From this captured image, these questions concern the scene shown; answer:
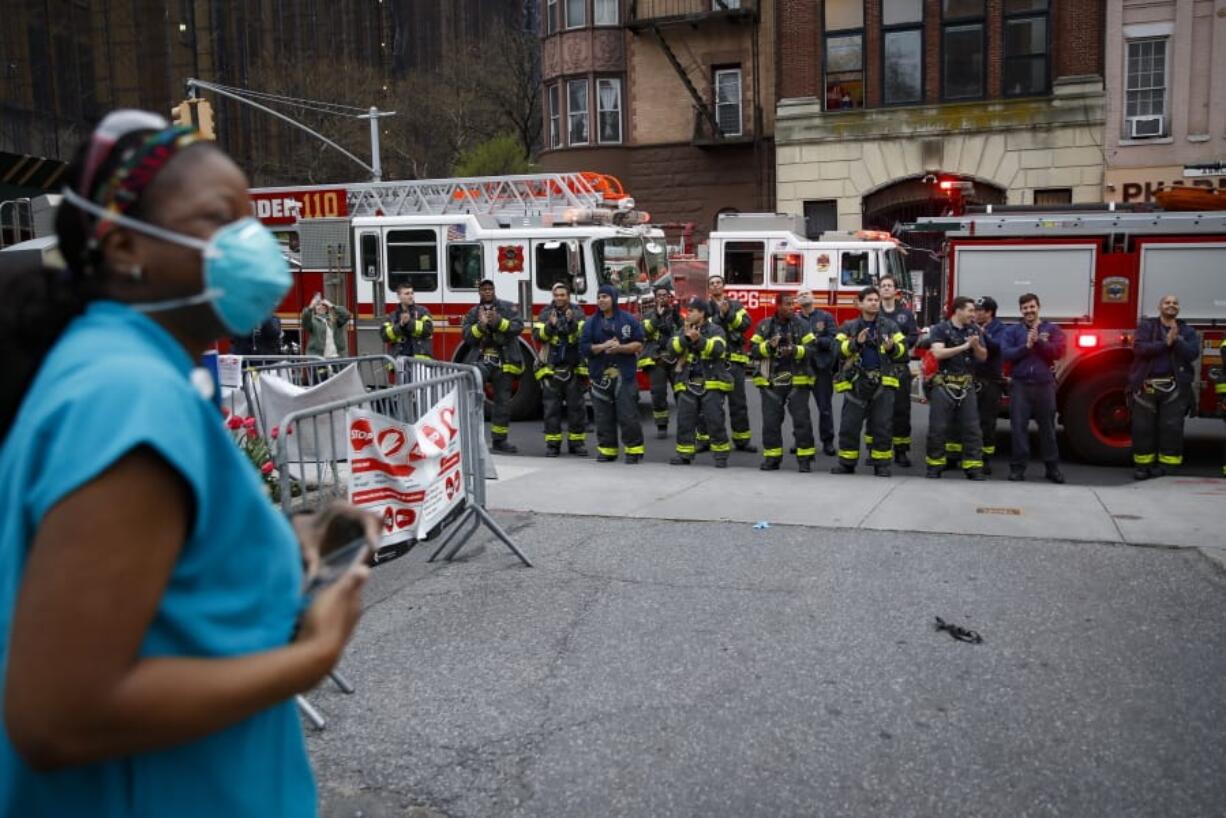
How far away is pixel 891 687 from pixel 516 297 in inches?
425

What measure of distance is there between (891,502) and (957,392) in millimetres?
2153

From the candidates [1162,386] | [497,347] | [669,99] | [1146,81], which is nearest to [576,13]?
[669,99]

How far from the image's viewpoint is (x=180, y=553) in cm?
144

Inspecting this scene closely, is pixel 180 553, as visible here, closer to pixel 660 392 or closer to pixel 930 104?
pixel 660 392

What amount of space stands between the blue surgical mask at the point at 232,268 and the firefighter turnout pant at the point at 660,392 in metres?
12.1

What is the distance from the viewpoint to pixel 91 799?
1511 millimetres

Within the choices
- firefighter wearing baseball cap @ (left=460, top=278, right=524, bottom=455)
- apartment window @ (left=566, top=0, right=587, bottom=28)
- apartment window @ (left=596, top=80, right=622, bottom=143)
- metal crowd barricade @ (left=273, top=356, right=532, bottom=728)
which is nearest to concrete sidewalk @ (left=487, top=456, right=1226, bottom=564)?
firefighter wearing baseball cap @ (left=460, top=278, right=524, bottom=455)

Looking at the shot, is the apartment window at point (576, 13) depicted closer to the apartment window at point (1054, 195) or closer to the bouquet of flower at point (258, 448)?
the apartment window at point (1054, 195)

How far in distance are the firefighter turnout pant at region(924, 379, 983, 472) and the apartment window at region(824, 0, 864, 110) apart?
1872 centimetres

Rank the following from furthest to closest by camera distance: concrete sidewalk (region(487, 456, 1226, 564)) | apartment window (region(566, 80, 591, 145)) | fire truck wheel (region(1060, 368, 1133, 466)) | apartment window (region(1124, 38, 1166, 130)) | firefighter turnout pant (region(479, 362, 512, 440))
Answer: apartment window (region(566, 80, 591, 145)) → apartment window (region(1124, 38, 1166, 130)) → firefighter turnout pant (region(479, 362, 512, 440)) → fire truck wheel (region(1060, 368, 1133, 466)) → concrete sidewalk (region(487, 456, 1226, 564))

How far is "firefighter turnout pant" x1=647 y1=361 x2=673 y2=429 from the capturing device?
13852 mm

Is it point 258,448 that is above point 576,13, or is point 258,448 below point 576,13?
below

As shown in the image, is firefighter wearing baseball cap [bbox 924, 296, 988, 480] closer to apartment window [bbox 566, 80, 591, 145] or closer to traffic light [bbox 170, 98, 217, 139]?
traffic light [bbox 170, 98, 217, 139]

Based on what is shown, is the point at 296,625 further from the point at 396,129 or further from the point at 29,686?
the point at 396,129
